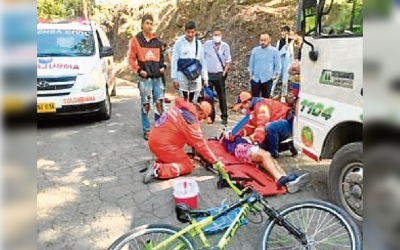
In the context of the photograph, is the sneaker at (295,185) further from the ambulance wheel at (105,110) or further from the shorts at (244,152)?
the ambulance wheel at (105,110)

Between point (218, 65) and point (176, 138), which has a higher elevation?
point (218, 65)

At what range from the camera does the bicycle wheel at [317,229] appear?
2.99 meters

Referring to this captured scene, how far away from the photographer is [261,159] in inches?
195

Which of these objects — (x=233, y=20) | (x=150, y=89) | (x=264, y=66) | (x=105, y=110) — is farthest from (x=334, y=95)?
(x=233, y=20)

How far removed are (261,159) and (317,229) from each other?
1.85 m

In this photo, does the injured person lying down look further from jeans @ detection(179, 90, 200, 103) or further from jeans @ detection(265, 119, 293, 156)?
jeans @ detection(179, 90, 200, 103)

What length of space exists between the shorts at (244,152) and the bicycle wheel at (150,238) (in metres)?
2.43

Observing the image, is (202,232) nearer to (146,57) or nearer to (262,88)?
(146,57)

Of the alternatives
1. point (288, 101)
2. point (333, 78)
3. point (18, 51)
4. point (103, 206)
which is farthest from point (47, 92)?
point (18, 51)

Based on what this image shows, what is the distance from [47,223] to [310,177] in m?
2.98

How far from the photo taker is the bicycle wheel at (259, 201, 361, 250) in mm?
2992

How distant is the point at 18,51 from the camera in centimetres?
77

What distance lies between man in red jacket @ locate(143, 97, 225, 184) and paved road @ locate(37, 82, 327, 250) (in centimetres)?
17

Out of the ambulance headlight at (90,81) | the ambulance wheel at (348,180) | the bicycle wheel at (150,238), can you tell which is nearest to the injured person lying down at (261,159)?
the ambulance wheel at (348,180)
